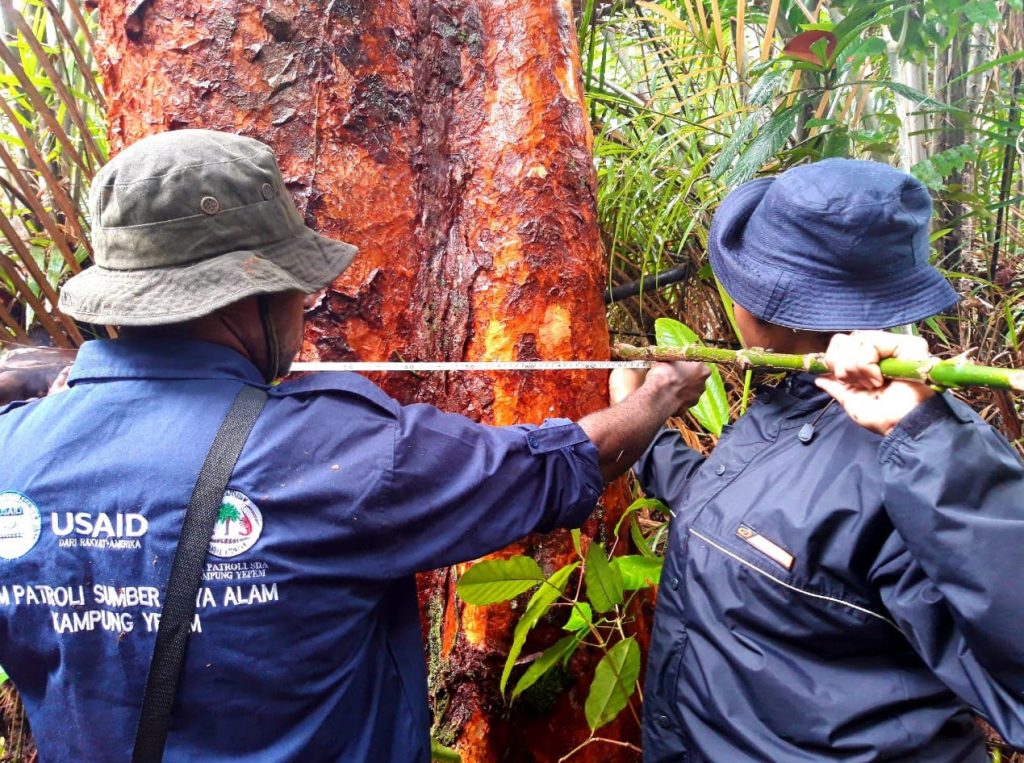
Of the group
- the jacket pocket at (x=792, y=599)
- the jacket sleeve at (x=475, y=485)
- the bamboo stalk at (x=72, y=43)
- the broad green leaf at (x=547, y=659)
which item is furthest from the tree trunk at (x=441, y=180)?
the jacket pocket at (x=792, y=599)

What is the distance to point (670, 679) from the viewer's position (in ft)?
5.00

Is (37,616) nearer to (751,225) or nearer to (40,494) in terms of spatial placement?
(40,494)

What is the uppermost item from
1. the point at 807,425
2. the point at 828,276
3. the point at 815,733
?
the point at 828,276

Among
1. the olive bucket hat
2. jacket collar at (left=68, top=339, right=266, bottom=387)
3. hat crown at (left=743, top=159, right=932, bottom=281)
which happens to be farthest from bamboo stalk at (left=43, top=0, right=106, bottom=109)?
hat crown at (left=743, top=159, right=932, bottom=281)

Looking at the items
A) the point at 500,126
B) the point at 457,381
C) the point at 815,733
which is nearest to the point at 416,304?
the point at 457,381

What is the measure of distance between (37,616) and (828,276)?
1.52 meters

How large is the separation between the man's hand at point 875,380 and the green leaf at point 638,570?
0.76m

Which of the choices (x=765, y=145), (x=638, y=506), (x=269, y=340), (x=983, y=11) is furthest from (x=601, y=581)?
(x=983, y=11)

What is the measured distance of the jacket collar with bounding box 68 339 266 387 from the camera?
1.26 meters

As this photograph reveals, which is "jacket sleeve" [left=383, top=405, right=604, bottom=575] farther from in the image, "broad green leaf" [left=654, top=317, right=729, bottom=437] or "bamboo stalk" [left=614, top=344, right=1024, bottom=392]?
"broad green leaf" [left=654, top=317, right=729, bottom=437]

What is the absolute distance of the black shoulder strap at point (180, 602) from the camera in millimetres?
1160

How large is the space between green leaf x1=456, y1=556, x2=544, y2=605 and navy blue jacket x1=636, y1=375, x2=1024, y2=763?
0.98ft

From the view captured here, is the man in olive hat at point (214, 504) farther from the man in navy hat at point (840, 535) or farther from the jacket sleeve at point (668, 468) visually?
the jacket sleeve at point (668, 468)

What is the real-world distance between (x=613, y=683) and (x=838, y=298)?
0.98 metres
